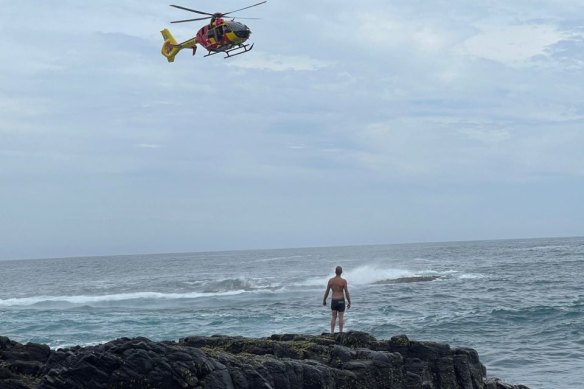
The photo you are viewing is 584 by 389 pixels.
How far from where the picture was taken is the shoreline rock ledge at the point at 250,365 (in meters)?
12.0

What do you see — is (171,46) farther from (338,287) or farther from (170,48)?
(338,287)

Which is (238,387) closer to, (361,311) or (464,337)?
(464,337)

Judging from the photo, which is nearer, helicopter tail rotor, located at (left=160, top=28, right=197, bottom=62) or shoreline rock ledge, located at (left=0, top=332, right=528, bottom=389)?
shoreline rock ledge, located at (left=0, top=332, right=528, bottom=389)

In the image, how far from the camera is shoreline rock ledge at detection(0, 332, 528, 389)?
1198cm

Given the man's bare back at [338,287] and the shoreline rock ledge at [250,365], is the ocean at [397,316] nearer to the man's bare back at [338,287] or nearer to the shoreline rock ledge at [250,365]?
the shoreline rock ledge at [250,365]

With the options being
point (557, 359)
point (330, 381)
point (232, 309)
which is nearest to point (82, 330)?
point (232, 309)

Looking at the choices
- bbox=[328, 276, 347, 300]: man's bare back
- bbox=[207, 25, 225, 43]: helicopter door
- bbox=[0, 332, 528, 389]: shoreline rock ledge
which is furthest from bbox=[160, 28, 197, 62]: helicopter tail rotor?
bbox=[0, 332, 528, 389]: shoreline rock ledge

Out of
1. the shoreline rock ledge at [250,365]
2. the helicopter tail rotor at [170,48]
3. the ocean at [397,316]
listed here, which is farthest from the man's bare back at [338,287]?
the helicopter tail rotor at [170,48]

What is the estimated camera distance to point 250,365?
43.2ft

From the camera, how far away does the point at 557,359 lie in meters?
24.5

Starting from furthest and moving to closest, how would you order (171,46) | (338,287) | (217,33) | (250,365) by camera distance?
1. (171,46)
2. (217,33)
3. (338,287)
4. (250,365)

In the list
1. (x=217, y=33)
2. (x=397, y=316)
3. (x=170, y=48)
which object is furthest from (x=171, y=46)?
(x=397, y=316)

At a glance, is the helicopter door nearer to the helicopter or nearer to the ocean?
the helicopter

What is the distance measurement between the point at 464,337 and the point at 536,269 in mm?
39605
